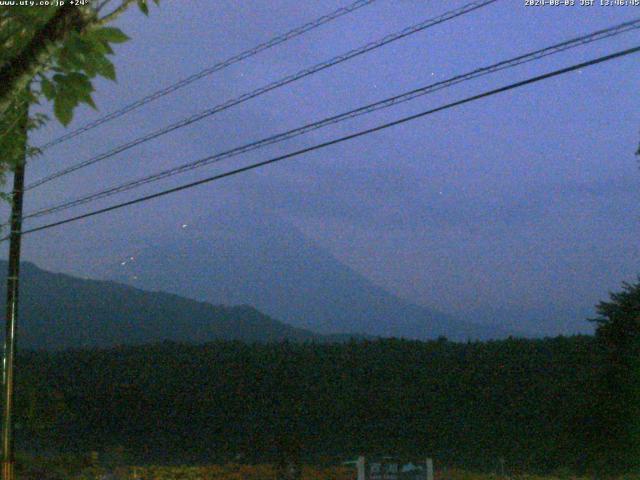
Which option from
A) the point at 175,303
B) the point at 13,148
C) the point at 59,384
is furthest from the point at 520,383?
the point at 175,303

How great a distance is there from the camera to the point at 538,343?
19.1 m

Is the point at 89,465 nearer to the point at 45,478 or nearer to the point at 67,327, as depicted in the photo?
the point at 45,478

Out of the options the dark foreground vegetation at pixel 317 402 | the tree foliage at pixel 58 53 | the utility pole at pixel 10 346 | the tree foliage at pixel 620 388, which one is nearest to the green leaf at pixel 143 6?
the tree foliage at pixel 58 53

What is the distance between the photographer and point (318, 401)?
2078cm

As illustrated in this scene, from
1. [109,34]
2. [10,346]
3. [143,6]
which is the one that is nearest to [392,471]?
[10,346]

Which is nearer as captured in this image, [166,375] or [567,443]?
[567,443]

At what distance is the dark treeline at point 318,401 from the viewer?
739 inches

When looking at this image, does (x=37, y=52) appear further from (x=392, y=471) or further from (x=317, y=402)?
(x=317, y=402)

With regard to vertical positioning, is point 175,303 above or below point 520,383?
above

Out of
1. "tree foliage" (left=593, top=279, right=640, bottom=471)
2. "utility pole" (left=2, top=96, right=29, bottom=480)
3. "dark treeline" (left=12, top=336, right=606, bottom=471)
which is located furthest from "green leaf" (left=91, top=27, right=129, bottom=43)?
"dark treeline" (left=12, top=336, right=606, bottom=471)

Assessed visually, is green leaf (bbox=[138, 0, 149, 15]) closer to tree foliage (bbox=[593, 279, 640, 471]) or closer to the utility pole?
tree foliage (bbox=[593, 279, 640, 471])

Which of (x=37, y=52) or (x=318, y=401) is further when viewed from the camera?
(x=318, y=401)

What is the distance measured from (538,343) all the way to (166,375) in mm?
9853

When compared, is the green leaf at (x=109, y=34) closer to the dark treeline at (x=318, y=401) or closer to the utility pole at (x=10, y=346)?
the utility pole at (x=10, y=346)
